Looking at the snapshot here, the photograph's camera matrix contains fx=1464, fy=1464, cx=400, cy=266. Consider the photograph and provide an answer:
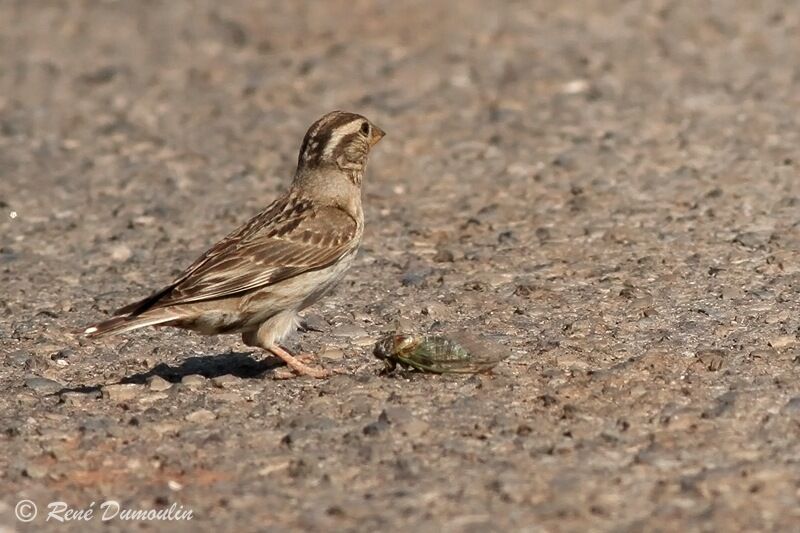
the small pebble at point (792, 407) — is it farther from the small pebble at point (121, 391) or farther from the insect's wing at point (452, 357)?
the small pebble at point (121, 391)

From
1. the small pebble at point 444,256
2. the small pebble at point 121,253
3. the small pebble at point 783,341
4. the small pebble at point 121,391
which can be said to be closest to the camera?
the small pebble at point 121,391

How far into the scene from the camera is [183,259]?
36.9 feet

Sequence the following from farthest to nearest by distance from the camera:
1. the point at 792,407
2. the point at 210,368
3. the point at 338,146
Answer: the point at 338,146 → the point at 210,368 → the point at 792,407

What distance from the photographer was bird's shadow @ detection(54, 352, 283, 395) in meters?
8.59

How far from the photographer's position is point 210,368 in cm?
883

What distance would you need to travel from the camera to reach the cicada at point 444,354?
322 inches

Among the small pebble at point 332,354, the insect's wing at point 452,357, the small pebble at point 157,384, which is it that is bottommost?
the small pebble at point 332,354

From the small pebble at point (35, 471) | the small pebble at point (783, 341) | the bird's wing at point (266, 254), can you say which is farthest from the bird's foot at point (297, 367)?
the small pebble at point (783, 341)

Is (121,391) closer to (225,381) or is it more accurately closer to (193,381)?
(193,381)

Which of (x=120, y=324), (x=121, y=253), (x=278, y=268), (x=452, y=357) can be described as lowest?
(x=121, y=253)

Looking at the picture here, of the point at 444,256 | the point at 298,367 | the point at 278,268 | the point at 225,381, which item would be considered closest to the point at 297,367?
the point at 298,367

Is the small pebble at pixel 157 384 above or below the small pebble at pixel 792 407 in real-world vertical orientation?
below

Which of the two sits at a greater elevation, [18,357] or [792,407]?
[792,407]

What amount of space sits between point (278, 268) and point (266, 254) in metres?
0.14
